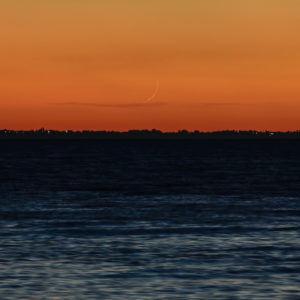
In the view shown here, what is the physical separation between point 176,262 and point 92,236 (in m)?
9.42

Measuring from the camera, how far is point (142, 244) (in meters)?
35.0

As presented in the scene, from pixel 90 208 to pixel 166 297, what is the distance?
34.8 metres

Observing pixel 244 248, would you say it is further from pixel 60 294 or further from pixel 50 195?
pixel 50 195

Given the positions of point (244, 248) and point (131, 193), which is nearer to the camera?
point (244, 248)

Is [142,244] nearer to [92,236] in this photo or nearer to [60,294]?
[92,236]

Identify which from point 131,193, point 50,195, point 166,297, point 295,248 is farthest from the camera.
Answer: point 131,193

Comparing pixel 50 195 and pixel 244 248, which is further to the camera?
pixel 50 195

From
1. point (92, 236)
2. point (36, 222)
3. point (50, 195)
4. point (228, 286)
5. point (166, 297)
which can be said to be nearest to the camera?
point (166, 297)

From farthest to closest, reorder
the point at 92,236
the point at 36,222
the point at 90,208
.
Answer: the point at 90,208, the point at 36,222, the point at 92,236

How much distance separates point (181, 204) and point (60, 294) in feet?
126

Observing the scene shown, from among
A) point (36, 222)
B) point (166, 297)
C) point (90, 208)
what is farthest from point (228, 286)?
point (90, 208)

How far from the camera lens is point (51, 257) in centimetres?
3070

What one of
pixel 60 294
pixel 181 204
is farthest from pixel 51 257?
pixel 181 204

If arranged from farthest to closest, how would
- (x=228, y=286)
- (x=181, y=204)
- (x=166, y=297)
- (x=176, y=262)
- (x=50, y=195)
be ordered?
(x=50, y=195)
(x=181, y=204)
(x=176, y=262)
(x=228, y=286)
(x=166, y=297)
